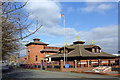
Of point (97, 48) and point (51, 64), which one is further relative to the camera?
point (97, 48)

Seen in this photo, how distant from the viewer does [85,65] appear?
97.5ft

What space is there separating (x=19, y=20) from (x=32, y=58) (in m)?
43.2

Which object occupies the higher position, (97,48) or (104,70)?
(97,48)

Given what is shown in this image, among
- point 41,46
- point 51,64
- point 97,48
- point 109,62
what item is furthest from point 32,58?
point 109,62

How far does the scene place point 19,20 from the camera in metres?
5.38

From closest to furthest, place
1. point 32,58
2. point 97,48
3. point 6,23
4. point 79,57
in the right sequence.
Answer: point 6,23, point 79,57, point 97,48, point 32,58

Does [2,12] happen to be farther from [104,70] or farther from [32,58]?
[32,58]

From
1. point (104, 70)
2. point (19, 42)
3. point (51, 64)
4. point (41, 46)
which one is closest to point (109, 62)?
point (104, 70)

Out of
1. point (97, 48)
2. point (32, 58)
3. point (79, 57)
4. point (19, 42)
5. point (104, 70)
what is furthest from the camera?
point (32, 58)

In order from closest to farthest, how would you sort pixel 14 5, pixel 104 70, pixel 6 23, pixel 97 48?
1. pixel 6 23
2. pixel 14 5
3. pixel 104 70
4. pixel 97 48

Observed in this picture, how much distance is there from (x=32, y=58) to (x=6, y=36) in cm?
4344

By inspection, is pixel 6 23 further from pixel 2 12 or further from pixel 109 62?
pixel 109 62

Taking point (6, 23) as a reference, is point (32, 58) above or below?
below

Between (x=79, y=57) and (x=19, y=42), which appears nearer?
(x=19, y=42)
